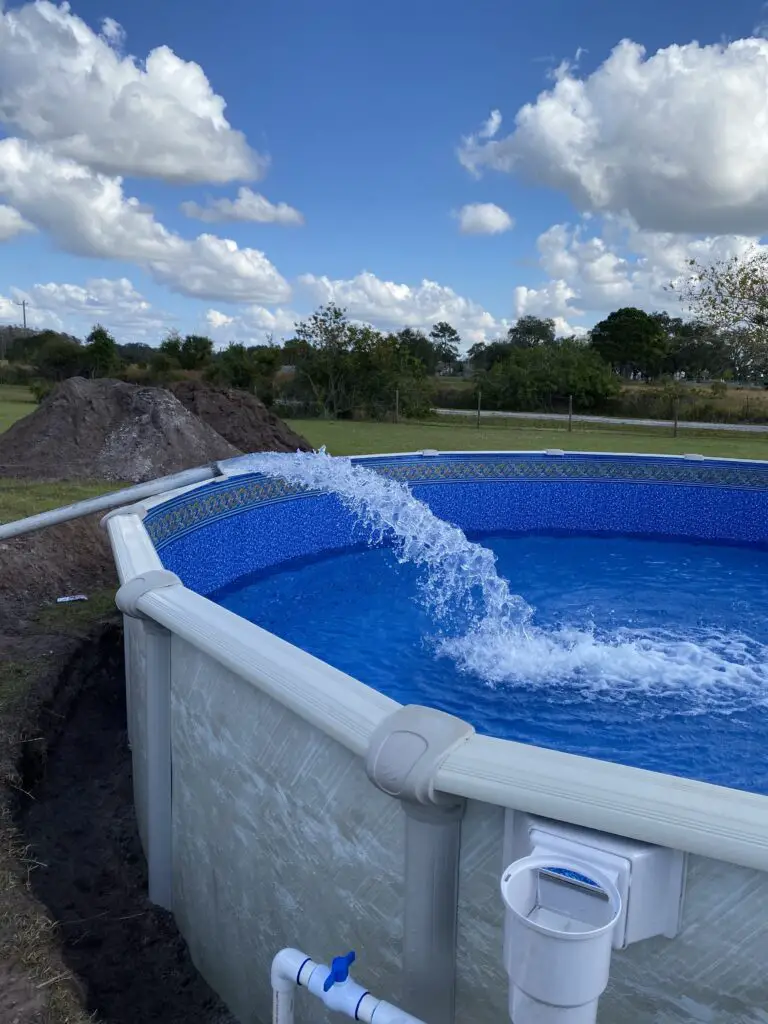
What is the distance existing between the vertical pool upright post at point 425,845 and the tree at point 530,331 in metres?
48.4

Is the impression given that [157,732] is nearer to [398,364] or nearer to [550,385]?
[398,364]

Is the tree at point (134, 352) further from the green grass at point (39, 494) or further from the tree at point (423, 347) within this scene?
the green grass at point (39, 494)

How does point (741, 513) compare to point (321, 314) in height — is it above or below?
below

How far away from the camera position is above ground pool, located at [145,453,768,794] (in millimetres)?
4082

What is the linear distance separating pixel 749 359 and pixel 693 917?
17.9 meters

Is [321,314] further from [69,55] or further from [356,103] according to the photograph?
[69,55]

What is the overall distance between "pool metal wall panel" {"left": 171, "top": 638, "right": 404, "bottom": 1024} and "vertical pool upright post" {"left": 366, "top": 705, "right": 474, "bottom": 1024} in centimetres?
7

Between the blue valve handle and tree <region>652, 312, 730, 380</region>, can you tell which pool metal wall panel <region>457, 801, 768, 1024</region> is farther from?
tree <region>652, 312, 730, 380</region>

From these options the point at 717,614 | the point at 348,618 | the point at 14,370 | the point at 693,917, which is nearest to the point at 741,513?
the point at 717,614

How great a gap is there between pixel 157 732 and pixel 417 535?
212 inches

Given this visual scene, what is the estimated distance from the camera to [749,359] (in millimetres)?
17141

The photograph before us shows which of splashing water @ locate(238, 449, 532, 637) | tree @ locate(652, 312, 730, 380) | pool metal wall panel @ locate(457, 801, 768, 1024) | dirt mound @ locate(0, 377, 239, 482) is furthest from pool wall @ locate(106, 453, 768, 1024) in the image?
tree @ locate(652, 312, 730, 380)

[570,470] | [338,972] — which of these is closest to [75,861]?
[338,972]

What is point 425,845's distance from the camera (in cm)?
139
